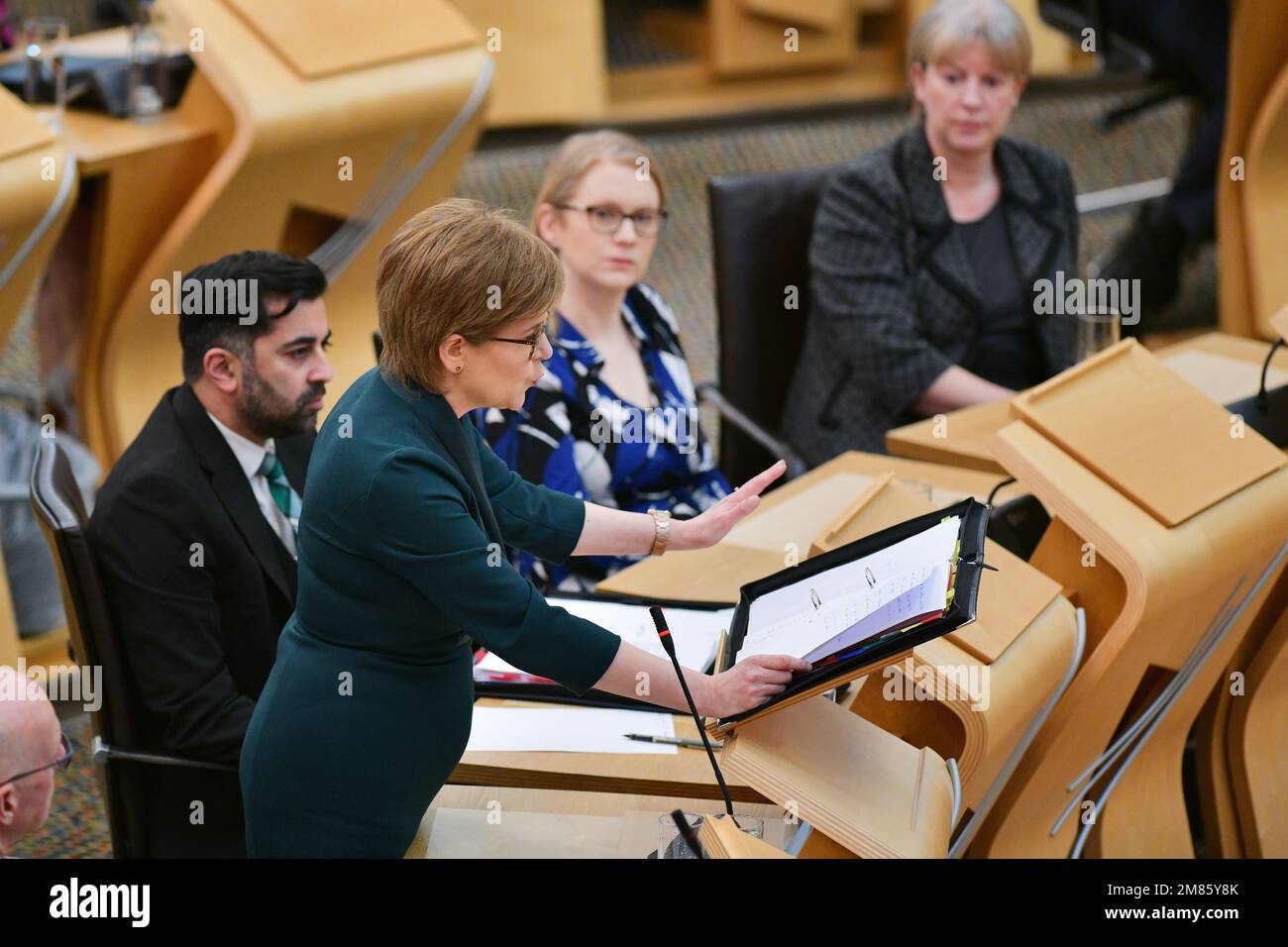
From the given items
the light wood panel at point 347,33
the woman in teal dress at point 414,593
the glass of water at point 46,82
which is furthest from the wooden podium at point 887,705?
the glass of water at point 46,82

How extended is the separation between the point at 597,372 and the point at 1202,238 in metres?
2.61

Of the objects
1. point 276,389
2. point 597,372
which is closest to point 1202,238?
point 597,372

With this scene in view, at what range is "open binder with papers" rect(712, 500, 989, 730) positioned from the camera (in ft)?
4.28

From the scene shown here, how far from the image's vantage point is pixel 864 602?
1423 millimetres

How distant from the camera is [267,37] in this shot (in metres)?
3.23

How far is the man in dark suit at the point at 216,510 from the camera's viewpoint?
185 cm

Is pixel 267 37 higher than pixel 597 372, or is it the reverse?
pixel 267 37

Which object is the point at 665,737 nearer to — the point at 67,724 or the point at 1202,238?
the point at 67,724

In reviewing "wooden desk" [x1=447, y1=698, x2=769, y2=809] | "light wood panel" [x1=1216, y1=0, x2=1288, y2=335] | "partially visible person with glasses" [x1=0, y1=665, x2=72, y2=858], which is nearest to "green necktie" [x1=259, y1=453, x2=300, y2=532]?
"wooden desk" [x1=447, y1=698, x2=769, y2=809]

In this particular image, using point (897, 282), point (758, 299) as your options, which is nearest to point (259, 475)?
point (758, 299)

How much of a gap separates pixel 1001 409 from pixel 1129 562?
38.6 inches

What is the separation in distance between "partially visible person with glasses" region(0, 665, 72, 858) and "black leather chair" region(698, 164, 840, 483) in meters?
1.63

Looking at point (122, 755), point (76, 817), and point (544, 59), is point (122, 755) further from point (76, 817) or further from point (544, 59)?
point (544, 59)

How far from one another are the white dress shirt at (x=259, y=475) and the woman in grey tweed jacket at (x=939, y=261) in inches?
48.0
